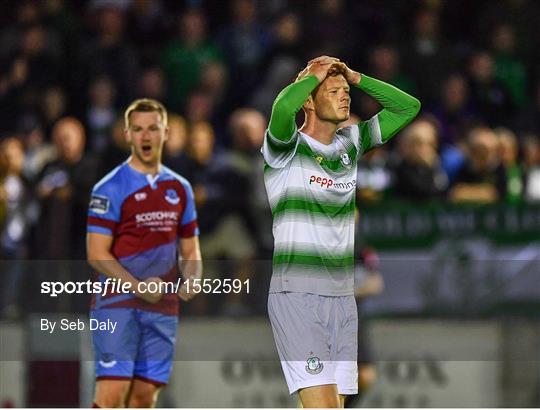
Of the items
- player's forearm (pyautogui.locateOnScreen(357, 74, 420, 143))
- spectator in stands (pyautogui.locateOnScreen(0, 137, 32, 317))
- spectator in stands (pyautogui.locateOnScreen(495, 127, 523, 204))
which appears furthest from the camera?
spectator in stands (pyautogui.locateOnScreen(495, 127, 523, 204))

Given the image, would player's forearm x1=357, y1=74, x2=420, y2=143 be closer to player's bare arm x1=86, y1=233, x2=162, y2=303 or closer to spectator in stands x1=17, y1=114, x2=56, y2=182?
player's bare arm x1=86, y1=233, x2=162, y2=303

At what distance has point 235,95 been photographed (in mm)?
13555

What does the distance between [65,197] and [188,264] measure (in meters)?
2.48

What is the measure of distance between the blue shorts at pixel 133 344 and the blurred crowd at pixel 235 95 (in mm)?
1607

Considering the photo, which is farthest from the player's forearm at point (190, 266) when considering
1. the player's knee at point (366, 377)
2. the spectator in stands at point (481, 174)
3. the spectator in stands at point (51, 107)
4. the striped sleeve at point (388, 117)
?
the spectator in stands at point (51, 107)

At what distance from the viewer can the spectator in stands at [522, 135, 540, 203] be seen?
1226cm

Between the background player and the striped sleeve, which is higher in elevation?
the striped sleeve

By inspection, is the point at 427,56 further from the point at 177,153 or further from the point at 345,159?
the point at 345,159

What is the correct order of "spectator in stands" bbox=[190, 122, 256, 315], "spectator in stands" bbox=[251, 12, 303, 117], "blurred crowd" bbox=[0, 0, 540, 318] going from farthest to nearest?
"spectator in stands" bbox=[251, 12, 303, 117] → "blurred crowd" bbox=[0, 0, 540, 318] → "spectator in stands" bbox=[190, 122, 256, 315]

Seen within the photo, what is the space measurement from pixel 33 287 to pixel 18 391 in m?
0.75

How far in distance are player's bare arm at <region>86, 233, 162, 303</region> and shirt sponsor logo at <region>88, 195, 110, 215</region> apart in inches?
5.4

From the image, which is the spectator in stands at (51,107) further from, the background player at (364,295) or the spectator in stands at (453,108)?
the spectator in stands at (453,108)

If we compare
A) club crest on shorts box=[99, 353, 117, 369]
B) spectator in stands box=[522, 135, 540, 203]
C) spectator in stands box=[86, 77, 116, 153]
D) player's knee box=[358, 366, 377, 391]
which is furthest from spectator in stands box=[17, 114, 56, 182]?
spectator in stands box=[522, 135, 540, 203]

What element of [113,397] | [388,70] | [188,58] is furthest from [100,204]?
[388,70]
